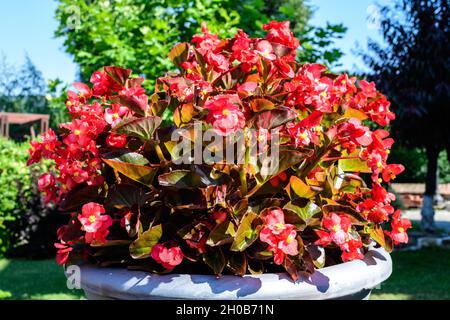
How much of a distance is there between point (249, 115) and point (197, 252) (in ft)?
1.28

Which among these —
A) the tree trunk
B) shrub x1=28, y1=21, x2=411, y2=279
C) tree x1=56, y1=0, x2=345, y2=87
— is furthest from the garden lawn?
shrub x1=28, y1=21, x2=411, y2=279

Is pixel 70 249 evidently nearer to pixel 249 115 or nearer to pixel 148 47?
pixel 249 115

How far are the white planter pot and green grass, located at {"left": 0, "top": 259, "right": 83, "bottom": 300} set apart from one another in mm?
3277

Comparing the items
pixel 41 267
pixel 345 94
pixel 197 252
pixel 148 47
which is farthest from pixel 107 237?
pixel 41 267

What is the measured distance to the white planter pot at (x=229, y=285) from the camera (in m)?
1.17

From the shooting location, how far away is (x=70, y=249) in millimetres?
1423

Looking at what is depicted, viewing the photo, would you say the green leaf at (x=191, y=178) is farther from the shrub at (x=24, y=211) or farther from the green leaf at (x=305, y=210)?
the shrub at (x=24, y=211)

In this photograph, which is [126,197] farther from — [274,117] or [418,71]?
[418,71]

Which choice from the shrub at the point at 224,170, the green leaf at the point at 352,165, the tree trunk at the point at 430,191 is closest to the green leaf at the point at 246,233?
the shrub at the point at 224,170

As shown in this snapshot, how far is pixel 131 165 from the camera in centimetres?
125

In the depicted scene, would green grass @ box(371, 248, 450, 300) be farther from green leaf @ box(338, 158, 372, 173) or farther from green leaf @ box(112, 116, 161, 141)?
green leaf @ box(112, 116, 161, 141)

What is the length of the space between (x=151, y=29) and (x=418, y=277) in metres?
4.02

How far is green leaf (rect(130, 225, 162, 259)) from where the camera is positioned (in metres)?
1.25

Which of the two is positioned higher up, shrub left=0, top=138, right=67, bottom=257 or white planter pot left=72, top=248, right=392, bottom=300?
white planter pot left=72, top=248, right=392, bottom=300
